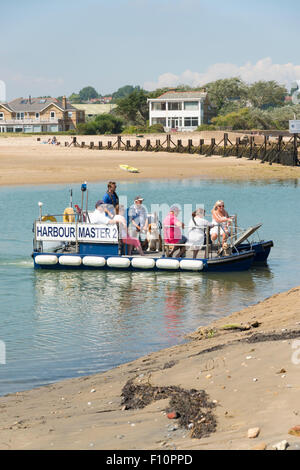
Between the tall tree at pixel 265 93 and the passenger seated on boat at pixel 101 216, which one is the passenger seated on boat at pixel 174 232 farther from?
the tall tree at pixel 265 93

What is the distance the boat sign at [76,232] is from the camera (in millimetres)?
19938

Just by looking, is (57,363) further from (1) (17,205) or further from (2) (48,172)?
(2) (48,172)

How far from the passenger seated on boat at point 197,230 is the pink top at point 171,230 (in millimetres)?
356

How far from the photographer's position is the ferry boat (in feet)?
63.6

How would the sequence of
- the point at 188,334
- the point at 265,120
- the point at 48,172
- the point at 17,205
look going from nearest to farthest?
the point at 188,334 → the point at 17,205 → the point at 48,172 → the point at 265,120

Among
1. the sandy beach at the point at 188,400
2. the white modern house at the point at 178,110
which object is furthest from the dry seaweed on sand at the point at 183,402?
the white modern house at the point at 178,110

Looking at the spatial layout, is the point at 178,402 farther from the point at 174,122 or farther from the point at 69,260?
the point at 174,122

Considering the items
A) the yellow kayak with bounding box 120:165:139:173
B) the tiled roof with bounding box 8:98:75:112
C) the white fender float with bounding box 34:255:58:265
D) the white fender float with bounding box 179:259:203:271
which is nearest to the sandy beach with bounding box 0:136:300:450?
the white fender float with bounding box 179:259:203:271

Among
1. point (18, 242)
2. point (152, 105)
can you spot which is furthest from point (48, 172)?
point (152, 105)

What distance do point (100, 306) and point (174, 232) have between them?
158 inches

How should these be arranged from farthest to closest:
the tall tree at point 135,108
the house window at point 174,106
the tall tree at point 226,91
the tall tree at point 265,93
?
1. the tall tree at point 265,93
2. the tall tree at point 226,91
3. the tall tree at point 135,108
4. the house window at point 174,106

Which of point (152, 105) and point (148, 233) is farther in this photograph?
point (152, 105)

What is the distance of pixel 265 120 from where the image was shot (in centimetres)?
11319
